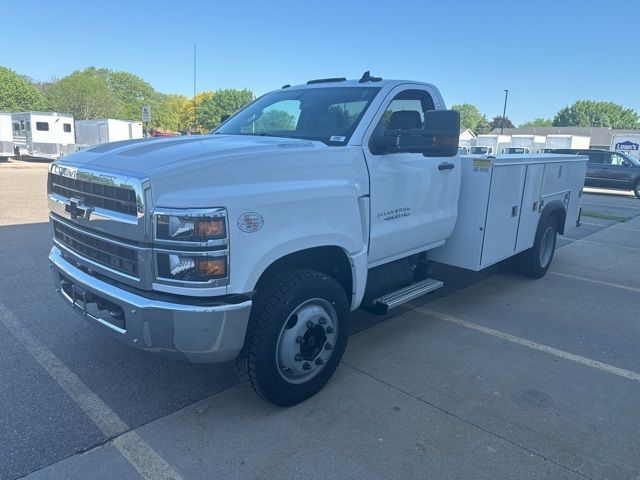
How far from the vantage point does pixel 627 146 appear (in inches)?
1419

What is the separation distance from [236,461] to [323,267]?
1460mm

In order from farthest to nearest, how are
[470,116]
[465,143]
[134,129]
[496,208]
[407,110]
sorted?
[470,116] → [465,143] → [134,129] → [496,208] → [407,110]

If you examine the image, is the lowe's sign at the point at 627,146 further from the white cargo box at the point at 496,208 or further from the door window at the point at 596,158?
the white cargo box at the point at 496,208

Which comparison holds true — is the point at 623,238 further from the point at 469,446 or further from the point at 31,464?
the point at 31,464

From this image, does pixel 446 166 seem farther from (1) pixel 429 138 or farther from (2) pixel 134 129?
(2) pixel 134 129

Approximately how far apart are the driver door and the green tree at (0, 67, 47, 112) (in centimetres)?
6466

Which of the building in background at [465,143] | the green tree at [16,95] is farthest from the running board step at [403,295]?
the green tree at [16,95]

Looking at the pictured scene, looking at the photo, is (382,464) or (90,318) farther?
(90,318)

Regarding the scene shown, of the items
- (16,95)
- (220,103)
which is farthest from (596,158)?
(220,103)

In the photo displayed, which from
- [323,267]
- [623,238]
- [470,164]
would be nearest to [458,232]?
[470,164]

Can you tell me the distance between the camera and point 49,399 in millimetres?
3250

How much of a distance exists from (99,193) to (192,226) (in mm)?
767

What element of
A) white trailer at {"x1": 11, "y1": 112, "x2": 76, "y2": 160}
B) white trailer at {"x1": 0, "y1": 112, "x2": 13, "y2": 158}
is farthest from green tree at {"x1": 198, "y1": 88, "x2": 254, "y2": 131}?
white trailer at {"x1": 0, "y1": 112, "x2": 13, "y2": 158}

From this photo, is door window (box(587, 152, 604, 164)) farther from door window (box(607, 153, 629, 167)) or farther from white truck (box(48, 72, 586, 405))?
white truck (box(48, 72, 586, 405))
